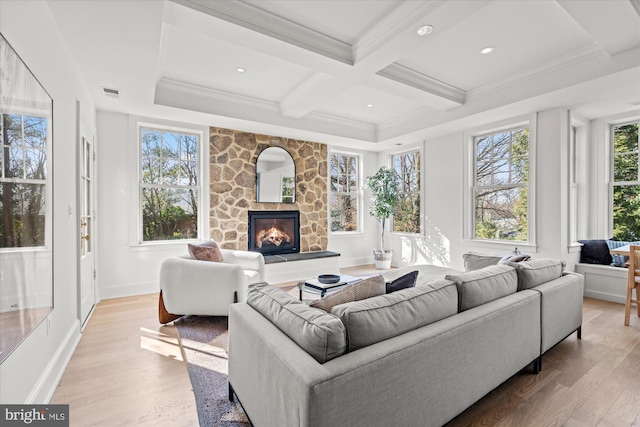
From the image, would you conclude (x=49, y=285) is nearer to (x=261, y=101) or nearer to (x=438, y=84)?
(x=261, y=101)

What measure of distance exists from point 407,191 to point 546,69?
10.1ft

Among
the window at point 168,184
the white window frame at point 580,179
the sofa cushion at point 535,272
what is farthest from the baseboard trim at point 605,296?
the window at point 168,184

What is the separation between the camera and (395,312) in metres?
1.46

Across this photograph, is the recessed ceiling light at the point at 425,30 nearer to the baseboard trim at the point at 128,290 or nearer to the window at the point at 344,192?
the window at the point at 344,192

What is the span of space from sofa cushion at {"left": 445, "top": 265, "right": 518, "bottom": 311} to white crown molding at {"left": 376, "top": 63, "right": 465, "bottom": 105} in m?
2.36

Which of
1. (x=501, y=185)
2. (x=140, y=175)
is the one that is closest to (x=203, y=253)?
(x=140, y=175)

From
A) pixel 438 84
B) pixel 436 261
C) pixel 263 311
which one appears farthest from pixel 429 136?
pixel 263 311

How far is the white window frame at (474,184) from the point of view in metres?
4.20

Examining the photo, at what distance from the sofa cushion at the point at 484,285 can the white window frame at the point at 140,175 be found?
390cm

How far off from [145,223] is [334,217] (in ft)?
11.1

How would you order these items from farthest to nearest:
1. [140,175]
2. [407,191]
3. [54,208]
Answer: [407,191], [140,175], [54,208]

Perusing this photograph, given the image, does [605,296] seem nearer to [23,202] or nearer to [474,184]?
[474,184]

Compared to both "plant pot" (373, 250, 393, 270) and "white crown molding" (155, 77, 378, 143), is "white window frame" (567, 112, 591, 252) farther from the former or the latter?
"white crown molding" (155, 77, 378, 143)

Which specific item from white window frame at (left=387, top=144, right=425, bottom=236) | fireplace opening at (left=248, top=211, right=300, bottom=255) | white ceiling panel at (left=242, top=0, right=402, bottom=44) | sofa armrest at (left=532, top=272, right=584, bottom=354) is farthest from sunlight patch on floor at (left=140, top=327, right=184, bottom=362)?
white window frame at (left=387, top=144, right=425, bottom=236)
